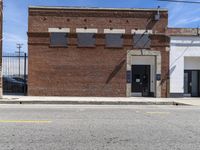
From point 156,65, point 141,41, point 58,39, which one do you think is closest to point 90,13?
point 58,39

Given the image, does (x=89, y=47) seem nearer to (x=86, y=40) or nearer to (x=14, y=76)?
(x=86, y=40)

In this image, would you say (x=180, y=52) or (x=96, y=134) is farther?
(x=180, y=52)

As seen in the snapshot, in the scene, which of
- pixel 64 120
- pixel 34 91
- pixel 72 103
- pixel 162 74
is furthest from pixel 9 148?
pixel 162 74

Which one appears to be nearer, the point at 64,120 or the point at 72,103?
the point at 64,120

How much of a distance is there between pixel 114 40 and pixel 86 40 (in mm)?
2180

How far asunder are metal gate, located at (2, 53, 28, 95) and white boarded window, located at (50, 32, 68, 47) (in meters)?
2.81

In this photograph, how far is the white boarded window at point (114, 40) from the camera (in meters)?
30.4

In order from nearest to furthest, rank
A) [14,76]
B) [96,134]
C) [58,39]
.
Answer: [96,134]
[58,39]
[14,76]

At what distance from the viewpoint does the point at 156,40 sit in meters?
30.8

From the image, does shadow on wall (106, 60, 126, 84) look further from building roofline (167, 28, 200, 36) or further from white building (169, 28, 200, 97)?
building roofline (167, 28, 200, 36)

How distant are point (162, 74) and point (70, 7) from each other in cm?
890

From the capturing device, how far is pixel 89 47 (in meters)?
30.3

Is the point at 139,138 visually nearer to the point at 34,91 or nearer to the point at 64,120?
the point at 64,120

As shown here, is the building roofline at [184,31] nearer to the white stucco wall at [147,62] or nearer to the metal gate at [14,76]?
the white stucco wall at [147,62]
